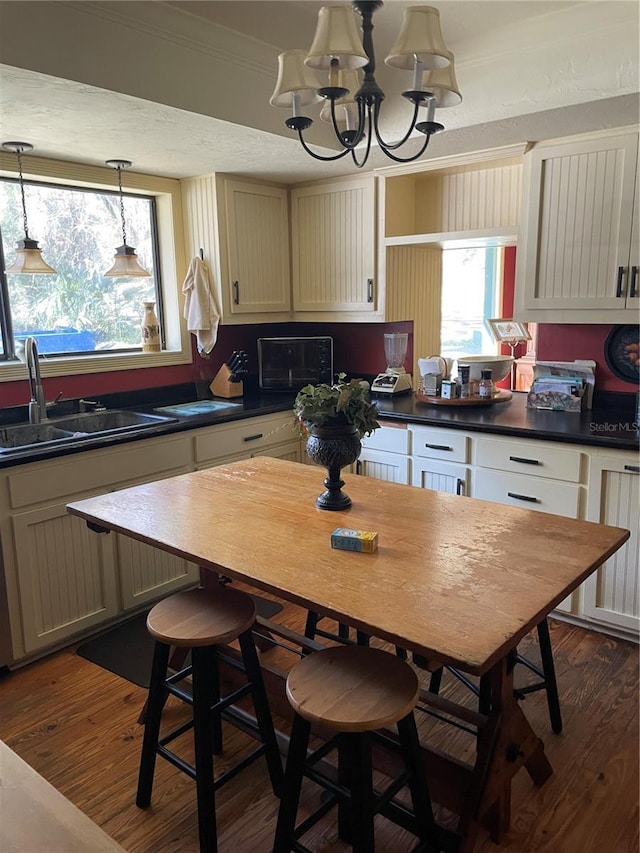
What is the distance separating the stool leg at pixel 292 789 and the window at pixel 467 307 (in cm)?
327

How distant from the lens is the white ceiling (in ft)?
6.74

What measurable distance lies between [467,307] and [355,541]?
11.4 feet

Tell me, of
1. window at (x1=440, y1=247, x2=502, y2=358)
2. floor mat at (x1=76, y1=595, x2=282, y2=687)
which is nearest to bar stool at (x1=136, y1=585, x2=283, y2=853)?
floor mat at (x1=76, y1=595, x2=282, y2=687)

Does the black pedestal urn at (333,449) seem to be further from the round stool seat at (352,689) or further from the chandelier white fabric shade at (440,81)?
the chandelier white fabric shade at (440,81)

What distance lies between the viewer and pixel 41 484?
2.54 m

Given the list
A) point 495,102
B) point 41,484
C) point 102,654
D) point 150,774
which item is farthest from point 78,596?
point 495,102

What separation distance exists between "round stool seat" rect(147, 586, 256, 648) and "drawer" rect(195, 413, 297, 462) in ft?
4.15

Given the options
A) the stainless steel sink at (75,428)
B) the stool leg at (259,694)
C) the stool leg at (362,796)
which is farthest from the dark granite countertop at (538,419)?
the stool leg at (362,796)

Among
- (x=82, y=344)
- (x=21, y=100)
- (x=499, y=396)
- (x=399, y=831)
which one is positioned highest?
(x=21, y=100)

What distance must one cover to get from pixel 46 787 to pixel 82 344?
2.72 meters

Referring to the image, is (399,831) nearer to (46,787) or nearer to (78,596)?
(46,787)

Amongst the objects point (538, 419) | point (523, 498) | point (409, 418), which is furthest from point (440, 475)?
point (538, 419)

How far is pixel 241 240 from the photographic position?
3.64m

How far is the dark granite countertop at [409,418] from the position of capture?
8.59 feet
